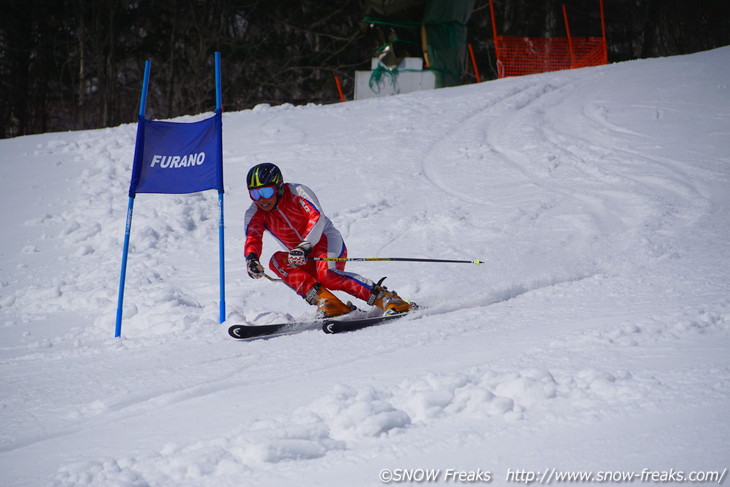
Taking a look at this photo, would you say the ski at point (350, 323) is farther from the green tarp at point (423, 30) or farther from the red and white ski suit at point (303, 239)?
the green tarp at point (423, 30)

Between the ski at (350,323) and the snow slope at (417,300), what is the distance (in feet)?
0.48

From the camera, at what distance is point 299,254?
515 cm

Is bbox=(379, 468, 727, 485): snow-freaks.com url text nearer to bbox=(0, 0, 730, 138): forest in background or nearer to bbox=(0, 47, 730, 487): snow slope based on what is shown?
bbox=(0, 47, 730, 487): snow slope

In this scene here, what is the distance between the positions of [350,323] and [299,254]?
66 cm

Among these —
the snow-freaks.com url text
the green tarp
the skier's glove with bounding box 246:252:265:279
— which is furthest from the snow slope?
the green tarp

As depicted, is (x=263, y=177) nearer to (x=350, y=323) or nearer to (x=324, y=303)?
(x=324, y=303)

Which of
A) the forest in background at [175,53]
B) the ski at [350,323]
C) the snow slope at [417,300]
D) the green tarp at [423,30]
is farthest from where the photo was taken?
the forest in background at [175,53]

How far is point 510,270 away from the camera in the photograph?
6344mm

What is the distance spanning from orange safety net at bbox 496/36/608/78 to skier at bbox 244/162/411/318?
13763 millimetres

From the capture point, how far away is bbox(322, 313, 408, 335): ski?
16.2ft

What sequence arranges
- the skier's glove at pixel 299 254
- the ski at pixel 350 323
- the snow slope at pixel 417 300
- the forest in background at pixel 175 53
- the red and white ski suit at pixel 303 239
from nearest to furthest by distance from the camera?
the snow slope at pixel 417 300 → the ski at pixel 350 323 → the skier's glove at pixel 299 254 → the red and white ski suit at pixel 303 239 → the forest in background at pixel 175 53

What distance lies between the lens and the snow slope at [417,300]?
2789mm

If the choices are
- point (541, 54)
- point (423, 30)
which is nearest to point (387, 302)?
point (423, 30)

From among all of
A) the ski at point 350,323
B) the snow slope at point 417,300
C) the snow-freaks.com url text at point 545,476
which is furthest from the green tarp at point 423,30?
the snow-freaks.com url text at point 545,476
